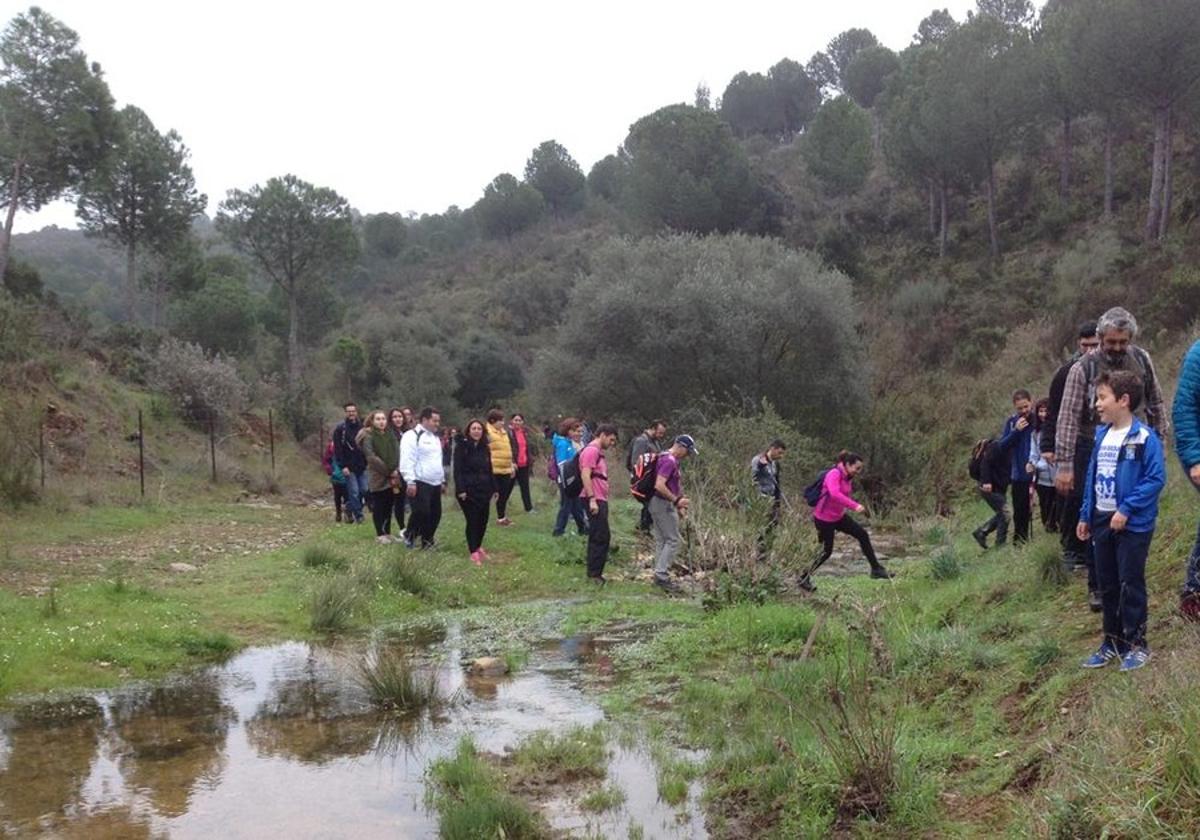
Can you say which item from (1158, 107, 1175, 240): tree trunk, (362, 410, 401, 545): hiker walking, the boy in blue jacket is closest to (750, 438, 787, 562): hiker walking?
(362, 410, 401, 545): hiker walking

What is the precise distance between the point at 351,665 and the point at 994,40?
4292 centimetres

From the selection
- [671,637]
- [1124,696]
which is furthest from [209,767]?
[1124,696]

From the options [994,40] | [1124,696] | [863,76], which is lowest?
[1124,696]

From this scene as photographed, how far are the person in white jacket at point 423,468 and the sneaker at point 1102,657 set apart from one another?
27.4 ft

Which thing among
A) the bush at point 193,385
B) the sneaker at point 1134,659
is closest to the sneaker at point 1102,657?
the sneaker at point 1134,659

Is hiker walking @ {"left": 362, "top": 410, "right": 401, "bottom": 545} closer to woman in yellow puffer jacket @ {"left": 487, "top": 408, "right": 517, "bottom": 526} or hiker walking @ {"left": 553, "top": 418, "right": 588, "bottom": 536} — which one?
woman in yellow puffer jacket @ {"left": 487, "top": 408, "right": 517, "bottom": 526}

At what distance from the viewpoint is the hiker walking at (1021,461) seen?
11180 millimetres

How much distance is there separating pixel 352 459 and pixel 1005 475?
30.7 feet

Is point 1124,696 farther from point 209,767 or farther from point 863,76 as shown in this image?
point 863,76

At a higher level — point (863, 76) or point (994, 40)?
point (863, 76)

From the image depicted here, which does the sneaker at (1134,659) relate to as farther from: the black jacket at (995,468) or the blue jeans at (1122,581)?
the black jacket at (995,468)

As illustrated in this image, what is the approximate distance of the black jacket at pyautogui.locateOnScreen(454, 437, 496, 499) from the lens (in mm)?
12422

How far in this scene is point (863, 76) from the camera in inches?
2945

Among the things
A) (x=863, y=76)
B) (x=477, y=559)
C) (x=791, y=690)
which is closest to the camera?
(x=791, y=690)
